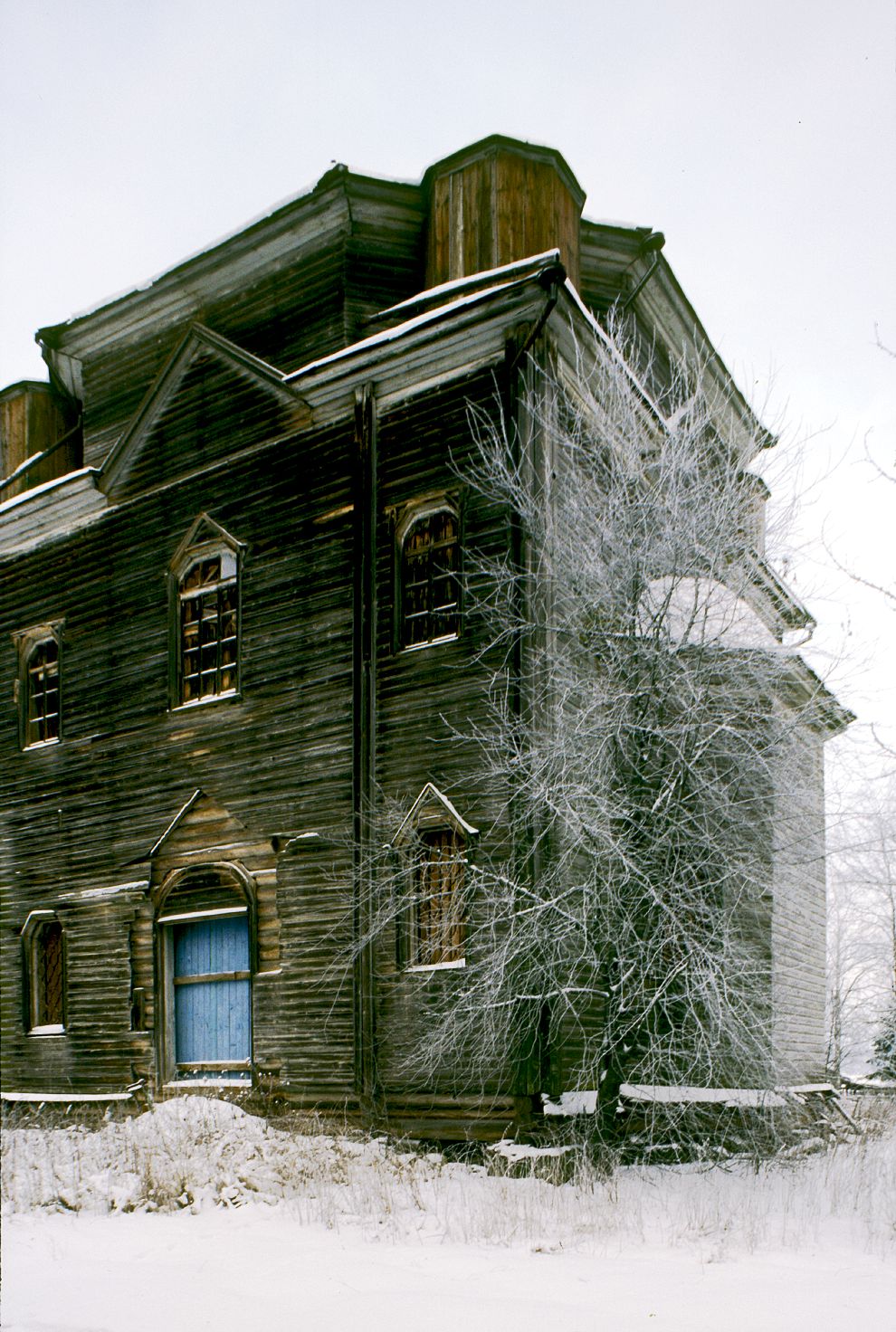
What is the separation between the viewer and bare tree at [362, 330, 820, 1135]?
1096 centimetres

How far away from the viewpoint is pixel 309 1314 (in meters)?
6.58

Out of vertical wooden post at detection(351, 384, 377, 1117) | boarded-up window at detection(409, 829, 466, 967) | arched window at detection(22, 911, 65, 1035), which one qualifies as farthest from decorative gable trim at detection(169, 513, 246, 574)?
arched window at detection(22, 911, 65, 1035)

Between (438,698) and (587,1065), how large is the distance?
13.9ft

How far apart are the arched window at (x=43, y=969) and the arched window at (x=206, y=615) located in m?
4.33

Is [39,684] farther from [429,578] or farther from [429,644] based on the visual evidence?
[429,644]

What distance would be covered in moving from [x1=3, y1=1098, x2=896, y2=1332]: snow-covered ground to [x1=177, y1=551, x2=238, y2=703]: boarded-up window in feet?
18.3

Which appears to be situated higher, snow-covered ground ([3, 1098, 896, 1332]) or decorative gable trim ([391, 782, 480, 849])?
decorative gable trim ([391, 782, 480, 849])

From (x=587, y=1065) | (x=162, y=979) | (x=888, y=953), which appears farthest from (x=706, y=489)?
(x=888, y=953)

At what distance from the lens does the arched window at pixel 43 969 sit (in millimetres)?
17500

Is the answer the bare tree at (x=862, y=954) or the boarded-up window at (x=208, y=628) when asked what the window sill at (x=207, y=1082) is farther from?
the bare tree at (x=862, y=954)

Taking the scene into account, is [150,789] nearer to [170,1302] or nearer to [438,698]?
[438,698]

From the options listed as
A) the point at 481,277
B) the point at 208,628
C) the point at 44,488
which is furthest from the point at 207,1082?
the point at 481,277

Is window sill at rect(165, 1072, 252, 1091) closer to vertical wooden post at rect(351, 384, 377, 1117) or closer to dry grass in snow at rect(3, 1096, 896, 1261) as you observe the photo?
dry grass in snow at rect(3, 1096, 896, 1261)

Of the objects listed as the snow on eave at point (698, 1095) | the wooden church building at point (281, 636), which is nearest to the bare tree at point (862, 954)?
the wooden church building at point (281, 636)
